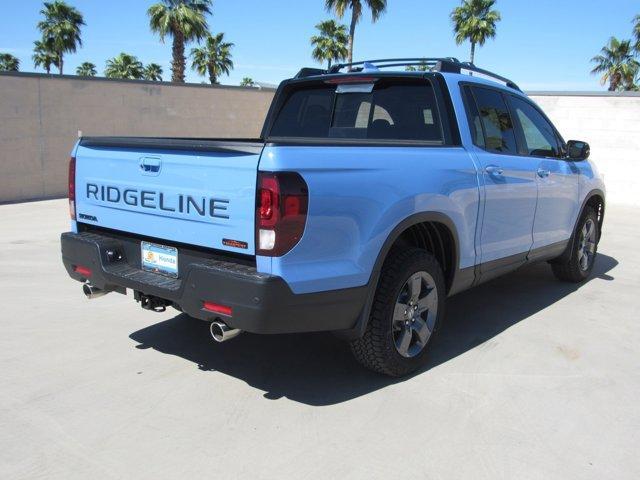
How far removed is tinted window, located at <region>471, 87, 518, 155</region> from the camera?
436 centimetres

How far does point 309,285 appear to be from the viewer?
293cm

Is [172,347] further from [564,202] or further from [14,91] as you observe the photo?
[14,91]

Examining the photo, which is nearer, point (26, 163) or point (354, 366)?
point (354, 366)

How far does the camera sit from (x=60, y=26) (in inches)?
1500

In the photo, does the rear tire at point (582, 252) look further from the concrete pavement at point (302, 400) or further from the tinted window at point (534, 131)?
the tinted window at point (534, 131)

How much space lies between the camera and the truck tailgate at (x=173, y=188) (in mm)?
2857

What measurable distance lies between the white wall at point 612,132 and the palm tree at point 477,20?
Answer: 26.6 m

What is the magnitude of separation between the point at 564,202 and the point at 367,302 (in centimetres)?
299

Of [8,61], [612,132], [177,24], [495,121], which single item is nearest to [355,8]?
[177,24]

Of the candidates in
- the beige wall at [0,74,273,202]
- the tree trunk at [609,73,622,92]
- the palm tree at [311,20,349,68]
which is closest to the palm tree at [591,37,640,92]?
the tree trunk at [609,73,622,92]

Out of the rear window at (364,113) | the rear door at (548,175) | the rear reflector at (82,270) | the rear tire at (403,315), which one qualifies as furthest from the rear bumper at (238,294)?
the rear door at (548,175)

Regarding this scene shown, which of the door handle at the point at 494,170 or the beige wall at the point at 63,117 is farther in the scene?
the beige wall at the point at 63,117

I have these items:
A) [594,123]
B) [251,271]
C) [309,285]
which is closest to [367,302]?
[309,285]

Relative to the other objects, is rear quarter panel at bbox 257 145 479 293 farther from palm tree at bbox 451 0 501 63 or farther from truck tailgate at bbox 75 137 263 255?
palm tree at bbox 451 0 501 63
